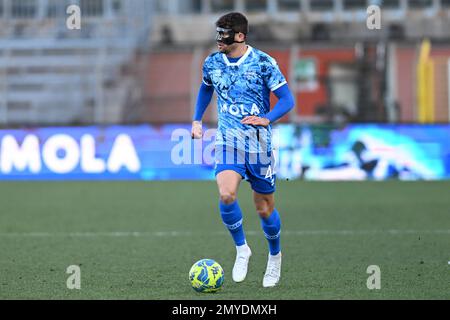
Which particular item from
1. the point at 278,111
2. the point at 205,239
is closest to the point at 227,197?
the point at 278,111

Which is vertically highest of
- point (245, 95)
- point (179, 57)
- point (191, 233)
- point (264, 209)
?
point (179, 57)

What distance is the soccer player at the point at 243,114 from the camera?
23.8 feet

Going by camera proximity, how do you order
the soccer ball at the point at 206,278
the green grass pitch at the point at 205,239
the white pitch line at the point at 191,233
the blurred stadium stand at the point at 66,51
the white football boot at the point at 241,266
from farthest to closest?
the blurred stadium stand at the point at 66,51, the white pitch line at the point at 191,233, the white football boot at the point at 241,266, the green grass pitch at the point at 205,239, the soccer ball at the point at 206,278

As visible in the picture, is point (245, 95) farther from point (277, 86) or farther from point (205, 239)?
point (205, 239)

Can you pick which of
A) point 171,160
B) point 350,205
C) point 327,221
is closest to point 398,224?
point 327,221

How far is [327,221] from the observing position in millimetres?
12000

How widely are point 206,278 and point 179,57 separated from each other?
52.9ft

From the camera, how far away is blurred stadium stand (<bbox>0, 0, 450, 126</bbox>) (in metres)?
21.2

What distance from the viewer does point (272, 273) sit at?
732cm

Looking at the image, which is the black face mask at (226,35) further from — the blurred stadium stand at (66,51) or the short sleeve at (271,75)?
the blurred stadium stand at (66,51)

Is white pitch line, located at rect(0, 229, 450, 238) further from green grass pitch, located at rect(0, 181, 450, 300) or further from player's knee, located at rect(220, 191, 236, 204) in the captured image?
player's knee, located at rect(220, 191, 236, 204)

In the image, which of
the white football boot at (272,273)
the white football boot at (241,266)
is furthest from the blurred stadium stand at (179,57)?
the white football boot at (272,273)

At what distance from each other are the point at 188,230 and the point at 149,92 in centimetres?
1111
